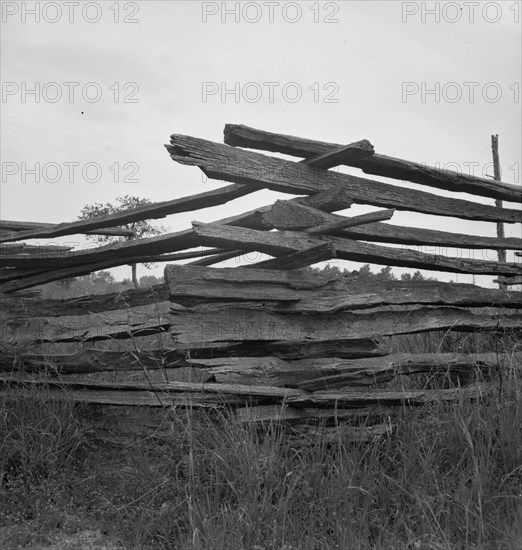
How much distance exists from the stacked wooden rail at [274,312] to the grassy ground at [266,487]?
0.94ft

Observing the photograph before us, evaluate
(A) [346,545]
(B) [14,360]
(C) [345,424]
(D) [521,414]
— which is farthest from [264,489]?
(B) [14,360]

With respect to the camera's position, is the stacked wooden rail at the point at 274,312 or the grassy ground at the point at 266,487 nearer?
the grassy ground at the point at 266,487

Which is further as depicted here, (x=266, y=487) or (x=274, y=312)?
(x=274, y=312)

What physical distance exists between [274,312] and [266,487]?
4.49 feet

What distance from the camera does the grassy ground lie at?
10.5 feet

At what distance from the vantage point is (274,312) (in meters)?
4.41

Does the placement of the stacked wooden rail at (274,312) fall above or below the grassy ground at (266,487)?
above

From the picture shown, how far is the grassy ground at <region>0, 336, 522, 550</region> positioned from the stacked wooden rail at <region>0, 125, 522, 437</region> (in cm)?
29

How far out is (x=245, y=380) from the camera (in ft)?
13.5

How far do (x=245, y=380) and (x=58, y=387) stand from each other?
154 cm

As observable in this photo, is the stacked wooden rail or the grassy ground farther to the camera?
the stacked wooden rail

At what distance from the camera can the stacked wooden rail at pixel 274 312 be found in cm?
412

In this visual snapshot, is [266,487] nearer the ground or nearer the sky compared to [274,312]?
nearer the ground

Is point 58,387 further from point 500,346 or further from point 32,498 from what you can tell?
point 500,346
